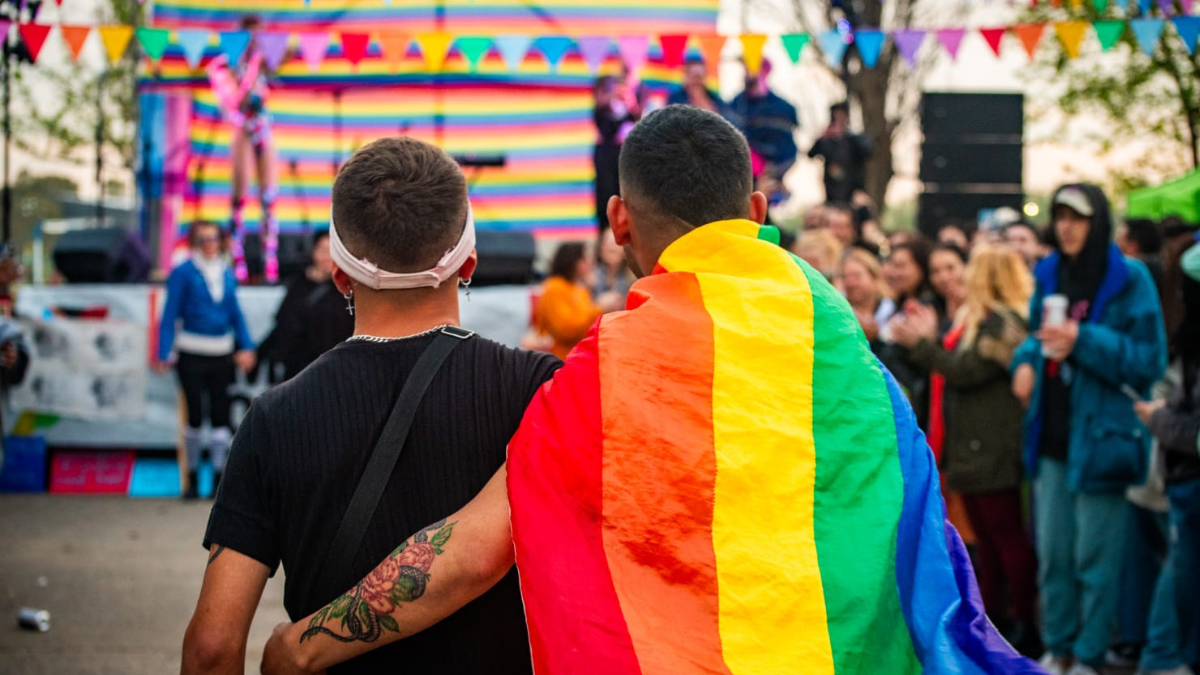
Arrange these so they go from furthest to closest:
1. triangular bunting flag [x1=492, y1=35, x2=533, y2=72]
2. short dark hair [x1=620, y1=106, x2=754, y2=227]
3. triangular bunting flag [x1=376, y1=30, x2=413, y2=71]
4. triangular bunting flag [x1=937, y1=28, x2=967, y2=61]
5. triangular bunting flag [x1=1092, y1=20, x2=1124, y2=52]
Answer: triangular bunting flag [x1=376, y1=30, x2=413, y2=71] < triangular bunting flag [x1=492, y1=35, x2=533, y2=72] < triangular bunting flag [x1=937, y1=28, x2=967, y2=61] < triangular bunting flag [x1=1092, y1=20, x2=1124, y2=52] < short dark hair [x1=620, y1=106, x2=754, y2=227]

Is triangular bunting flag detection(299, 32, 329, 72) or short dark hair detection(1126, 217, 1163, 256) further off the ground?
triangular bunting flag detection(299, 32, 329, 72)

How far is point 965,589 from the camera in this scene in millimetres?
2090

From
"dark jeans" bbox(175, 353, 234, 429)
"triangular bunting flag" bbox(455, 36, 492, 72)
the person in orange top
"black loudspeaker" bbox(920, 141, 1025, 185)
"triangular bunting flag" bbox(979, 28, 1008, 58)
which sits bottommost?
"dark jeans" bbox(175, 353, 234, 429)

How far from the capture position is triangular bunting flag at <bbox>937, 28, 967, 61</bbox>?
32.6 ft

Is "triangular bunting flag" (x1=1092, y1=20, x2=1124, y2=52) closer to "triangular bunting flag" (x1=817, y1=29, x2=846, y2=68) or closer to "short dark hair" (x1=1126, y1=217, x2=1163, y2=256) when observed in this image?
"triangular bunting flag" (x1=817, y1=29, x2=846, y2=68)

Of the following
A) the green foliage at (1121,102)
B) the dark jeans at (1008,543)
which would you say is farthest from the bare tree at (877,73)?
the dark jeans at (1008,543)

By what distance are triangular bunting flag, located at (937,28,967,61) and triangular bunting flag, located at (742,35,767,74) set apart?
1502mm

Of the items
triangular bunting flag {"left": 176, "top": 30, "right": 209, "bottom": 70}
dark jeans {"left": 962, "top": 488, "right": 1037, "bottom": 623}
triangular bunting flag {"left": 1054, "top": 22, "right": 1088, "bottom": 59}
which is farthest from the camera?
triangular bunting flag {"left": 176, "top": 30, "right": 209, "bottom": 70}

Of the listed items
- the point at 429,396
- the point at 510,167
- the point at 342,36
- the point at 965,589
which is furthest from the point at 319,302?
Result: the point at 510,167

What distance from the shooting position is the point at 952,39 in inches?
397

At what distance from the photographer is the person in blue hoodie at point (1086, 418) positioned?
5246 millimetres

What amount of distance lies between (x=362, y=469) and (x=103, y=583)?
18.9 ft

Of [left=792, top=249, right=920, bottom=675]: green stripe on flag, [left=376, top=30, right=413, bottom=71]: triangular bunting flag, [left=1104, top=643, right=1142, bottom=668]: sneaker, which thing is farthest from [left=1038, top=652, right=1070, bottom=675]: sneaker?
[left=376, top=30, right=413, bottom=71]: triangular bunting flag

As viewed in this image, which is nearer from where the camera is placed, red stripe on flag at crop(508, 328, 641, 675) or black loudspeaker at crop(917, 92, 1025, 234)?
red stripe on flag at crop(508, 328, 641, 675)
